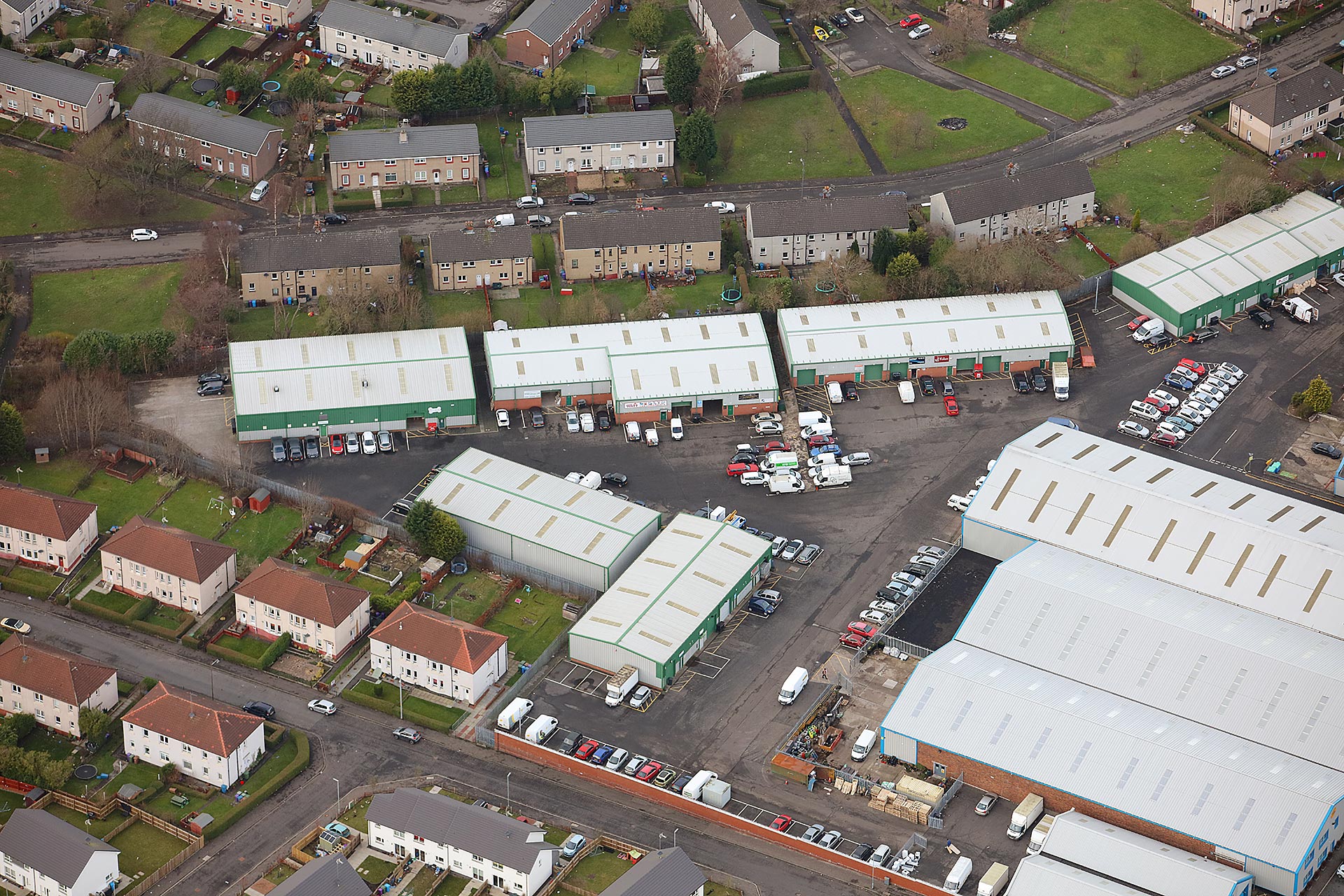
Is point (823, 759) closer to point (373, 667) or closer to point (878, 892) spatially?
point (878, 892)

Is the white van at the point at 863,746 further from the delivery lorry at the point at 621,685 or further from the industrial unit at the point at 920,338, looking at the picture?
the industrial unit at the point at 920,338

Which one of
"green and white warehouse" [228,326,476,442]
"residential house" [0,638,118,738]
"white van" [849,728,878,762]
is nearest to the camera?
"white van" [849,728,878,762]

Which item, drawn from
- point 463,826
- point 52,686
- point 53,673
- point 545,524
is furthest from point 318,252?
point 463,826

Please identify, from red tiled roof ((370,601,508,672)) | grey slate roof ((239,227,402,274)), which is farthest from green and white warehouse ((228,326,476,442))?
red tiled roof ((370,601,508,672))

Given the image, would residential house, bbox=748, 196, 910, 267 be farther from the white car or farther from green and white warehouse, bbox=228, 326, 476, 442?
green and white warehouse, bbox=228, 326, 476, 442

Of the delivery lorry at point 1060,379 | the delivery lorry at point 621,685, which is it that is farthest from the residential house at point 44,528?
the delivery lorry at point 1060,379
